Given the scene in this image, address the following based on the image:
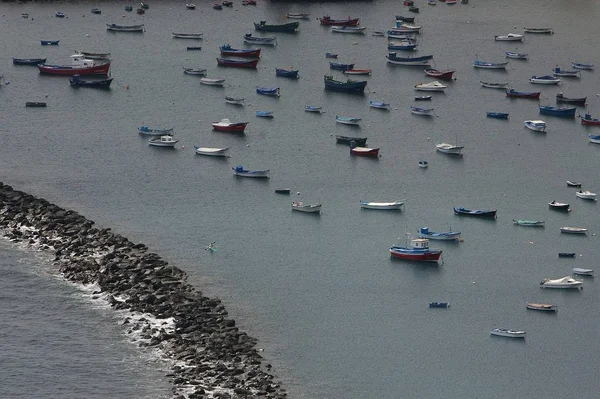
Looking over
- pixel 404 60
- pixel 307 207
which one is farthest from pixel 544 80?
pixel 307 207

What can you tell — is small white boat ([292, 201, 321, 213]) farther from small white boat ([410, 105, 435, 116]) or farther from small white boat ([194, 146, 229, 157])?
small white boat ([410, 105, 435, 116])

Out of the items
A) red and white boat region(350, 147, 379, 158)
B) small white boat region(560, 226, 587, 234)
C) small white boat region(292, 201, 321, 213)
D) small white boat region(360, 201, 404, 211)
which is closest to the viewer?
small white boat region(560, 226, 587, 234)

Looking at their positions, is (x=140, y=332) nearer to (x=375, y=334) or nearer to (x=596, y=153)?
(x=375, y=334)

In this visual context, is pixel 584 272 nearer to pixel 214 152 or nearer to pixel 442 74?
pixel 214 152

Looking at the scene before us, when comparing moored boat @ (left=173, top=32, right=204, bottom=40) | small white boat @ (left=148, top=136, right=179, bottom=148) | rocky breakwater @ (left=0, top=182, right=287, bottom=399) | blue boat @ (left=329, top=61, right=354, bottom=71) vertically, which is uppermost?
blue boat @ (left=329, top=61, right=354, bottom=71)

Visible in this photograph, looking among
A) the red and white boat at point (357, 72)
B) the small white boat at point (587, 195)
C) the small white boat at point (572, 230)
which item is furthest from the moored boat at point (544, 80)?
the small white boat at point (572, 230)

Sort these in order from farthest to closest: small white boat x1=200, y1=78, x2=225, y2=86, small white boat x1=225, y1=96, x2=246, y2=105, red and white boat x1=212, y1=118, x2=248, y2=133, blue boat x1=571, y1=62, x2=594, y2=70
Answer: blue boat x1=571, y1=62, x2=594, y2=70 < small white boat x1=200, y1=78, x2=225, y2=86 < small white boat x1=225, y1=96, x2=246, y2=105 < red and white boat x1=212, y1=118, x2=248, y2=133

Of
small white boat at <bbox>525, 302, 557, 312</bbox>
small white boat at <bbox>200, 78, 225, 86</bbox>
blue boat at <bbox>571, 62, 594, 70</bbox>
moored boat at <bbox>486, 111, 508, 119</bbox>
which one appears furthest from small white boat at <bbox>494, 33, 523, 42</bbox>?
small white boat at <bbox>525, 302, 557, 312</bbox>
